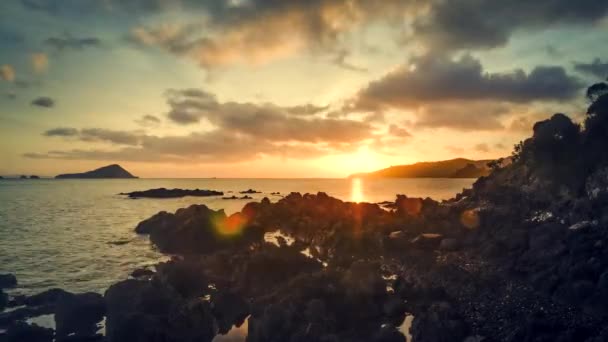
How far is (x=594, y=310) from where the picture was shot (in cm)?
2369

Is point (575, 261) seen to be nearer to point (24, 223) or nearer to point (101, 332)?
point (101, 332)

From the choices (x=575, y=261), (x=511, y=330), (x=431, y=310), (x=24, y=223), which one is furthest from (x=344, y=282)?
(x=24, y=223)

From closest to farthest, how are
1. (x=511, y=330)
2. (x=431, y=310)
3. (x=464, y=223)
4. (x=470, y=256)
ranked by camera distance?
1. (x=511, y=330)
2. (x=431, y=310)
3. (x=470, y=256)
4. (x=464, y=223)

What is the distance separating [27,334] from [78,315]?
341cm

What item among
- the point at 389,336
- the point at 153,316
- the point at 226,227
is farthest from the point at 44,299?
the point at 226,227

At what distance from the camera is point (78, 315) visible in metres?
27.0

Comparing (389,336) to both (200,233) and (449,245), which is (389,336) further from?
(200,233)

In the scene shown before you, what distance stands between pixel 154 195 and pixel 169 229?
14268cm

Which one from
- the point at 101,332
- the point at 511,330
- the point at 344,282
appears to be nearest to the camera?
the point at 511,330

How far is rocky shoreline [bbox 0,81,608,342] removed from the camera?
76.4 feet

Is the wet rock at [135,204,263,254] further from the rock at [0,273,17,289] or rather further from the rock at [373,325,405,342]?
the rock at [373,325,405,342]

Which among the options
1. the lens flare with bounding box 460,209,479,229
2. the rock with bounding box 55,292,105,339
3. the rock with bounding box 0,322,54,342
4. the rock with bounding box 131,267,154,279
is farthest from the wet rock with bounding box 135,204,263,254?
the lens flare with bounding box 460,209,479,229

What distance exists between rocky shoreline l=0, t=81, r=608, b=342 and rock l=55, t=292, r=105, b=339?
89mm

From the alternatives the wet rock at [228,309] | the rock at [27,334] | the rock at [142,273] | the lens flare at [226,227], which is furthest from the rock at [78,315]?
the lens flare at [226,227]
